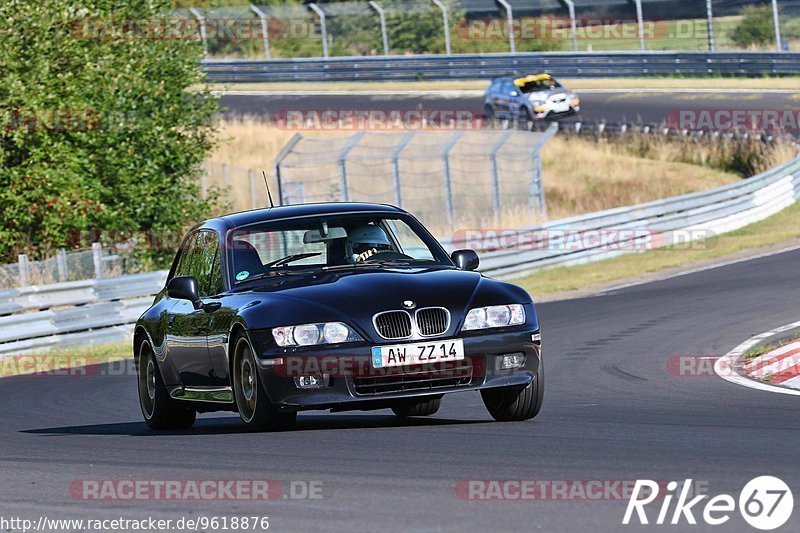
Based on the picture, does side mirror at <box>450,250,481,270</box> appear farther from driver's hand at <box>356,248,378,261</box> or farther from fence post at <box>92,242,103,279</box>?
fence post at <box>92,242,103,279</box>

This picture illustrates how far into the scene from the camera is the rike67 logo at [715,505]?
18.1 feet

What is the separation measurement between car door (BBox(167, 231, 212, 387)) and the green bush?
4581 cm

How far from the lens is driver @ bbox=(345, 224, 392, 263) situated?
31.8 feet

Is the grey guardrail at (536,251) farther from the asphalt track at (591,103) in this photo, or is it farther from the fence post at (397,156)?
the asphalt track at (591,103)

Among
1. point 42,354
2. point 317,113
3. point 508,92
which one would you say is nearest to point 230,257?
point 42,354

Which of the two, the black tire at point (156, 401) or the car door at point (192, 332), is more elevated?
the car door at point (192, 332)

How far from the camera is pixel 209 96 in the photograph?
29.2 meters

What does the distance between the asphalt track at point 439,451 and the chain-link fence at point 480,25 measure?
34280mm

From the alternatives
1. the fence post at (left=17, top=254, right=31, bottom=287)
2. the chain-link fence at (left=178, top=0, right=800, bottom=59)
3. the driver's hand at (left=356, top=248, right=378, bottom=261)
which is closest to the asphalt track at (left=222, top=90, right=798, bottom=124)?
the chain-link fence at (left=178, top=0, right=800, bottom=59)

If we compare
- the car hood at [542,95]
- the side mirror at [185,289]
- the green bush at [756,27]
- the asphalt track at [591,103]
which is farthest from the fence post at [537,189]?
the green bush at [756,27]

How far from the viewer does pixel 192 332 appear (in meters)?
9.84

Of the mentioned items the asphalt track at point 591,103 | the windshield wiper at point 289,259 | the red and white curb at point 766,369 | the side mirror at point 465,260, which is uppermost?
the windshield wiper at point 289,259

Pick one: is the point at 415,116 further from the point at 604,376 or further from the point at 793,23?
the point at 604,376

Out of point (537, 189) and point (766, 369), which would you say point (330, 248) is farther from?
point (537, 189)
